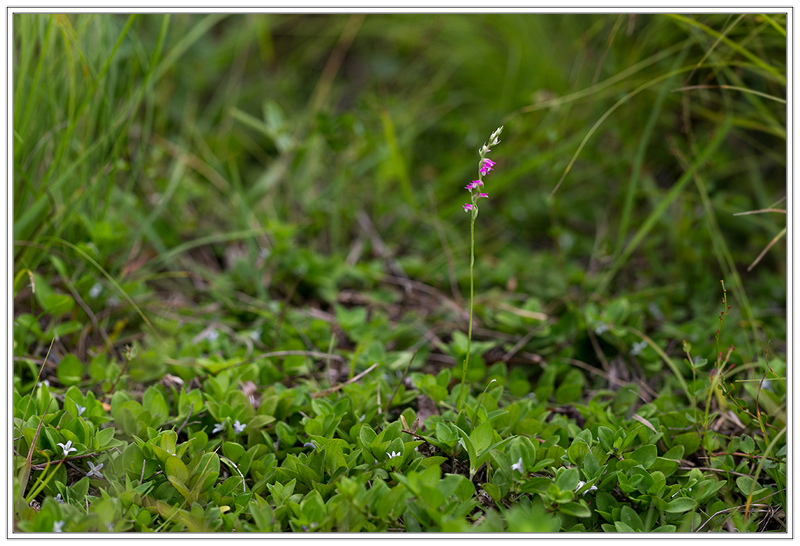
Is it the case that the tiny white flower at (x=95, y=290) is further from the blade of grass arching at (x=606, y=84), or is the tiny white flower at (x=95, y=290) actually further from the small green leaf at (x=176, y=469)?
the blade of grass arching at (x=606, y=84)

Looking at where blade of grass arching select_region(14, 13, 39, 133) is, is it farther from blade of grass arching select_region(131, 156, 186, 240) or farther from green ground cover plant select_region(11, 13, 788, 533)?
blade of grass arching select_region(131, 156, 186, 240)

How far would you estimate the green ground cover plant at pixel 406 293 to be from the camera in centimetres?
122

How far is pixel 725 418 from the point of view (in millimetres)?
1505

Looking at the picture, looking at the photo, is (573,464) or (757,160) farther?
(757,160)

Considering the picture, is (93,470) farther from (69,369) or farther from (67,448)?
(69,369)

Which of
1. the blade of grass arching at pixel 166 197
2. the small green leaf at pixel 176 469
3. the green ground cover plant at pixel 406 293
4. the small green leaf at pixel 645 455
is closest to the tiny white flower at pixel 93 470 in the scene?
the green ground cover plant at pixel 406 293

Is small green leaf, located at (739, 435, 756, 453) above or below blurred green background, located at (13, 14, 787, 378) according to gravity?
below

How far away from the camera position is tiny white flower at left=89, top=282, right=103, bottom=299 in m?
1.76

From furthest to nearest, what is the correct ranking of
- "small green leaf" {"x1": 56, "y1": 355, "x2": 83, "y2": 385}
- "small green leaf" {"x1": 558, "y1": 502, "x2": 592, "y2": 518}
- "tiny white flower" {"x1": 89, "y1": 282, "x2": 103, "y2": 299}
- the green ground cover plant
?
1. "tiny white flower" {"x1": 89, "y1": 282, "x2": 103, "y2": 299}
2. "small green leaf" {"x1": 56, "y1": 355, "x2": 83, "y2": 385}
3. the green ground cover plant
4. "small green leaf" {"x1": 558, "y1": 502, "x2": 592, "y2": 518}

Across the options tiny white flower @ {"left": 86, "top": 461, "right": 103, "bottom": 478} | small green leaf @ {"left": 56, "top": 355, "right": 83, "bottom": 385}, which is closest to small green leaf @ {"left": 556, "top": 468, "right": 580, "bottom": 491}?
tiny white flower @ {"left": 86, "top": 461, "right": 103, "bottom": 478}

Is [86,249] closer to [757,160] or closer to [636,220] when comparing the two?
[636,220]
